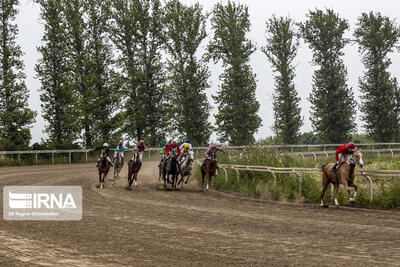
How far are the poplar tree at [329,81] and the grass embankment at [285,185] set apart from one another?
59.0ft

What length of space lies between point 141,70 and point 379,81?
21.0 metres

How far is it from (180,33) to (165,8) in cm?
278

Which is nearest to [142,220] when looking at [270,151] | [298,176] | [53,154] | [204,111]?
[298,176]

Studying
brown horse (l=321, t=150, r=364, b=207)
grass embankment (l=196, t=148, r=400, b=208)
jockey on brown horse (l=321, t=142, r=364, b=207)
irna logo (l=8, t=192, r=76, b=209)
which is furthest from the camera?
grass embankment (l=196, t=148, r=400, b=208)

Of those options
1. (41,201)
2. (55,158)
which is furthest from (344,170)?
(55,158)

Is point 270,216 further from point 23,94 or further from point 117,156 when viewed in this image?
point 23,94

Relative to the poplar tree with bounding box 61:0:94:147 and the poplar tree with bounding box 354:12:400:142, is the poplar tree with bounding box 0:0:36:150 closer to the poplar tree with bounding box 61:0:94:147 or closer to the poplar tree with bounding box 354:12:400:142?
the poplar tree with bounding box 61:0:94:147

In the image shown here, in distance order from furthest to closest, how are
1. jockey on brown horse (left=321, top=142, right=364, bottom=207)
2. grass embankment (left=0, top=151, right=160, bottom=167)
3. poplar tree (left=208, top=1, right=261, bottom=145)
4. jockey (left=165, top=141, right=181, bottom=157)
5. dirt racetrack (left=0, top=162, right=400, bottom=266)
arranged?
poplar tree (left=208, top=1, right=261, bottom=145) < grass embankment (left=0, top=151, right=160, bottom=167) < jockey (left=165, top=141, right=181, bottom=157) < jockey on brown horse (left=321, top=142, right=364, bottom=207) < dirt racetrack (left=0, top=162, right=400, bottom=266)

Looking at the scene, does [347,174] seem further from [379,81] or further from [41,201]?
[379,81]

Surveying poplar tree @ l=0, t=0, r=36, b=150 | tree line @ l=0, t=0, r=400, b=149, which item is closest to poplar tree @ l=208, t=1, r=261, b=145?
tree line @ l=0, t=0, r=400, b=149

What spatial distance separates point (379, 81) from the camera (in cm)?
4294

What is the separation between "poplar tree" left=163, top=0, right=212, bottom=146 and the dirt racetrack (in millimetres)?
27429

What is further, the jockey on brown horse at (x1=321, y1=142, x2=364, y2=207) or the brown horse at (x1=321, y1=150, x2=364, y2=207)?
the jockey on brown horse at (x1=321, y1=142, x2=364, y2=207)

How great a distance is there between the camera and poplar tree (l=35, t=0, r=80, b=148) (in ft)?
114
